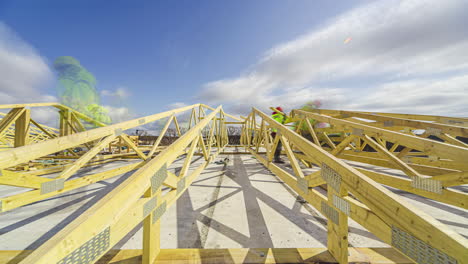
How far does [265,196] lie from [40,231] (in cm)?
474

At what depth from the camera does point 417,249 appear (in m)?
1.30

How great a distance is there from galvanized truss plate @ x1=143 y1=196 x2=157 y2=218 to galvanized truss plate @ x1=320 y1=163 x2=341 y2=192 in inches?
89.3

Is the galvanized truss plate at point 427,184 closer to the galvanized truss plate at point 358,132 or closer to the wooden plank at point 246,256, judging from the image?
the galvanized truss plate at point 358,132

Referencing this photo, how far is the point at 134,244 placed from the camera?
2492mm

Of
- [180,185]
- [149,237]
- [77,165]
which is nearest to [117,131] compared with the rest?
[77,165]

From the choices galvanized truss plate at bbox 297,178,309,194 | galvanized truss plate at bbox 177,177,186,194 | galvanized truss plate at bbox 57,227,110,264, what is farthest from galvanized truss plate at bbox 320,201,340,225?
galvanized truss plate at bbox 57,227,110,264

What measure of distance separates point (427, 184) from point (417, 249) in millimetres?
2807

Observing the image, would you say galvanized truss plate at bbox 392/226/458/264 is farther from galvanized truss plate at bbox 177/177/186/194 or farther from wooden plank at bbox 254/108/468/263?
galvanized truss plate at bbox 177/177/186/194

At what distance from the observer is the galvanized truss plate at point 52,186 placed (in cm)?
312

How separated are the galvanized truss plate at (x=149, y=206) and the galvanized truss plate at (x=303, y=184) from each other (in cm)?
230

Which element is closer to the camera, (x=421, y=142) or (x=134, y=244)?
(x=134, y=244)

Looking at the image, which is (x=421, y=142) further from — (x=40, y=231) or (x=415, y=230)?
(x=40, y=231)

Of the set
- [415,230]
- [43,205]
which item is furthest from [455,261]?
[43,205]

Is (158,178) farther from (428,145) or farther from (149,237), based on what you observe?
(428,145)
